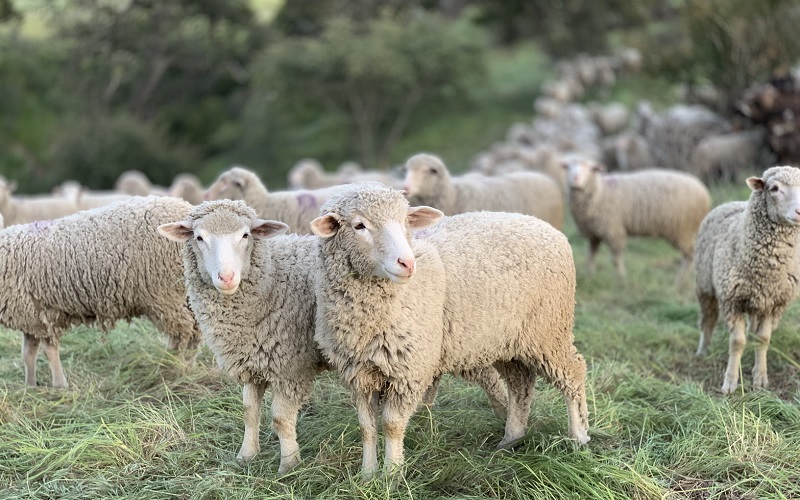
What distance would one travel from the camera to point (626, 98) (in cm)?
2092

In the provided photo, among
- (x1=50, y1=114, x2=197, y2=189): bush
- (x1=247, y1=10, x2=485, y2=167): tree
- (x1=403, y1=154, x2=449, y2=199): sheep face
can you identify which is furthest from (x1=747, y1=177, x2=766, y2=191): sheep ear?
(x1=50, y1=114, x2=197, y2=189): bush

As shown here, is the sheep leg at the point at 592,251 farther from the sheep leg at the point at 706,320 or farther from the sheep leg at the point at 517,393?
the sheep leg at the point at 517,393

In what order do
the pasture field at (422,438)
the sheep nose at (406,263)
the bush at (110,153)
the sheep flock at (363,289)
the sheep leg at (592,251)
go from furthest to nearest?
the bush at (110,153)
the sheep leg at (592,251)
the pasture field at (422,438)
the sheep flock at (363,289)
the sheep nose at (406,263)

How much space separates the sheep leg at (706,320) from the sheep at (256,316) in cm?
298

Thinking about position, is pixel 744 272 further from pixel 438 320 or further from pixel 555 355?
pixel 438 320

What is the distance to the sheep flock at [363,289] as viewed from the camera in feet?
10.8

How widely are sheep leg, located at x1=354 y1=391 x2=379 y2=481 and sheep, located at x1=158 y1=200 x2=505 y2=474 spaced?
1.02 ft

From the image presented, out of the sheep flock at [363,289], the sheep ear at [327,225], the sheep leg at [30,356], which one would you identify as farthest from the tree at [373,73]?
the sheep ear at [327,225]

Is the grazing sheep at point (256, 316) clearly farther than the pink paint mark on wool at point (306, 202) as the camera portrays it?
No

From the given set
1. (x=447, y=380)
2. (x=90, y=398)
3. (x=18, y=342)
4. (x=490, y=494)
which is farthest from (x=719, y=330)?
(x=18, y=342)

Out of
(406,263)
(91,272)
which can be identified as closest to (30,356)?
(91,272)

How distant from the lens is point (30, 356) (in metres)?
4.78

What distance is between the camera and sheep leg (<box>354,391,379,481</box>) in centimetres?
342

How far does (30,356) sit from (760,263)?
442 centimetres
